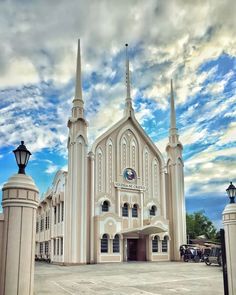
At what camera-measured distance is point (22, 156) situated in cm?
653

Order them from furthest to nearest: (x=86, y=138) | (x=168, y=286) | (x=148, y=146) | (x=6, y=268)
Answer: (x=148, y=146) < (x=86, y=138) < (x=168, y=286) < (x=6, y=268)

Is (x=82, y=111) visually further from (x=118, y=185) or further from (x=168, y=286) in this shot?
(x=168, y=286)

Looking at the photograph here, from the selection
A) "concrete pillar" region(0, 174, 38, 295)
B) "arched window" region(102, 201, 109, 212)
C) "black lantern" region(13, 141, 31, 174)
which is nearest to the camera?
"concrete pillar" region(0, 174, 38, 295)

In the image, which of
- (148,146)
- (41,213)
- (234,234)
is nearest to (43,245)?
(41,213)

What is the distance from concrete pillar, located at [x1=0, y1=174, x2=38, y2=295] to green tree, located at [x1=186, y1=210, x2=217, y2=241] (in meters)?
58.2

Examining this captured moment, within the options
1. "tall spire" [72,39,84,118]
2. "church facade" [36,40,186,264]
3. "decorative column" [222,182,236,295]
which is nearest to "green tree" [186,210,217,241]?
"church facade" [36,40,186,264]

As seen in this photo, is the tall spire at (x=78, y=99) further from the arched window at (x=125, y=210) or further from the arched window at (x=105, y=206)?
the arched window at (x=125, y=210)

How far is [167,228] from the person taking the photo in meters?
33.2

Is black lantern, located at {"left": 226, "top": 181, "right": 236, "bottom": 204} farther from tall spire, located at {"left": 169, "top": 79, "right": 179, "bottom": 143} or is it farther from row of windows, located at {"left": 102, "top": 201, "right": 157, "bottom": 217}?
tall spire, located at {"left": 169, "top": 79, "right": 179, "bottom": 143}

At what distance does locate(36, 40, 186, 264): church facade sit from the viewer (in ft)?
95.0

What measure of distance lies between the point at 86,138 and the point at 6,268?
24.4 meters

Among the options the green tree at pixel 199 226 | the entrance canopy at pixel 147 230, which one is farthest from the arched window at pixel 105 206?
the green tree at pixel 199 226

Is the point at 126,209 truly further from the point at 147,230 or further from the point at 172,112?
the point at 172,112

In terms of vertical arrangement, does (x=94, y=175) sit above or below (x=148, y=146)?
below
